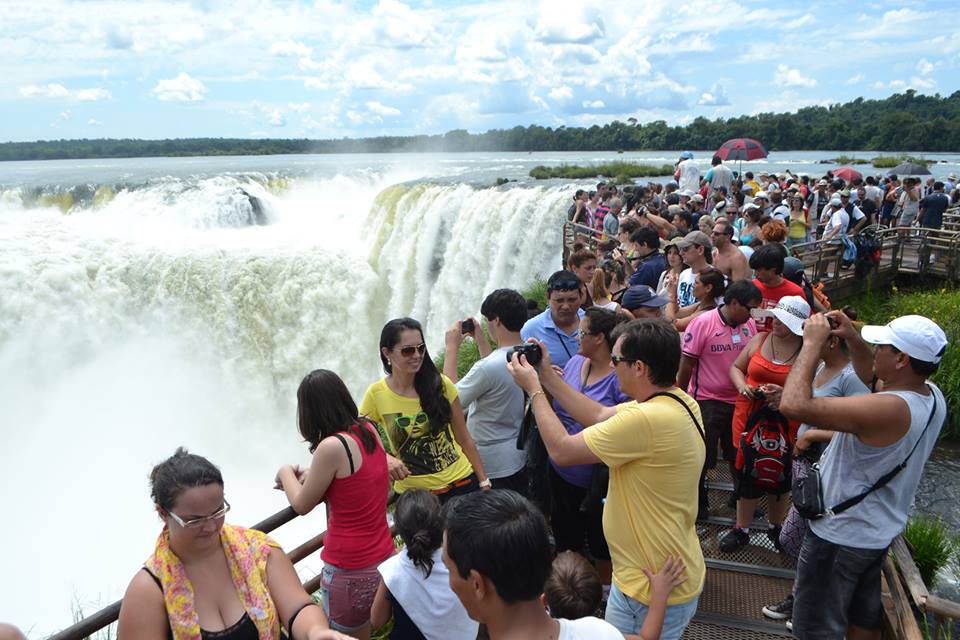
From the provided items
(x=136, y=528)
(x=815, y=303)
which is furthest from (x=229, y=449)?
(x=815, y=303)

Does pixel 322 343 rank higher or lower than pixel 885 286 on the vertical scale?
lower

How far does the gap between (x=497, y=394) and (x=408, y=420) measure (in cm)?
60

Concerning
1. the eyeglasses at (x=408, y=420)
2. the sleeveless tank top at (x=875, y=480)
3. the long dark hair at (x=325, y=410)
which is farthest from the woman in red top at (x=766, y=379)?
the long dark hair at (x=325, y=410)

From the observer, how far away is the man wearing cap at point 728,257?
6188mm

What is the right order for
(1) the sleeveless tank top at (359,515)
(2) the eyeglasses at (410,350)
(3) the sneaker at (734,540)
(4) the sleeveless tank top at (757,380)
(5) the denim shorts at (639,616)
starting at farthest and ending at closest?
(3) the sneaker at (734,540) → (4) the sleeveless tank top at (757,380) → (2) the eyeglasses at (410,350) → (1) the sleeveless tank top at (359,515) → (5) the denim shorts at (639,616)

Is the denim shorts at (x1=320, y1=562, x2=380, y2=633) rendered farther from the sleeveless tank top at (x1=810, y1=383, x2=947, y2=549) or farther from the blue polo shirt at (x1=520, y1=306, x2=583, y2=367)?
the sleeveless tank top at (x1=810, y1=383, x2=947, y2=549)

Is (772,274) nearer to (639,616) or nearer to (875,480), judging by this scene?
(875,480)

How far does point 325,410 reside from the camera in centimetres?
274

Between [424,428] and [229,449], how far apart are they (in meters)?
14.3

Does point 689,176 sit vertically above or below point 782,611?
above

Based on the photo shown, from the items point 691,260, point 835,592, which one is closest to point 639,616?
point 835,592

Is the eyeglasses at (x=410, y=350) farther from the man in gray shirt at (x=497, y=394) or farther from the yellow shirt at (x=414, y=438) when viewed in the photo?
the man in gray shirt at (x=497, y=394)

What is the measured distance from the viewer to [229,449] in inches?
639

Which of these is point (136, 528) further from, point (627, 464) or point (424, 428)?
point (627, 464)
